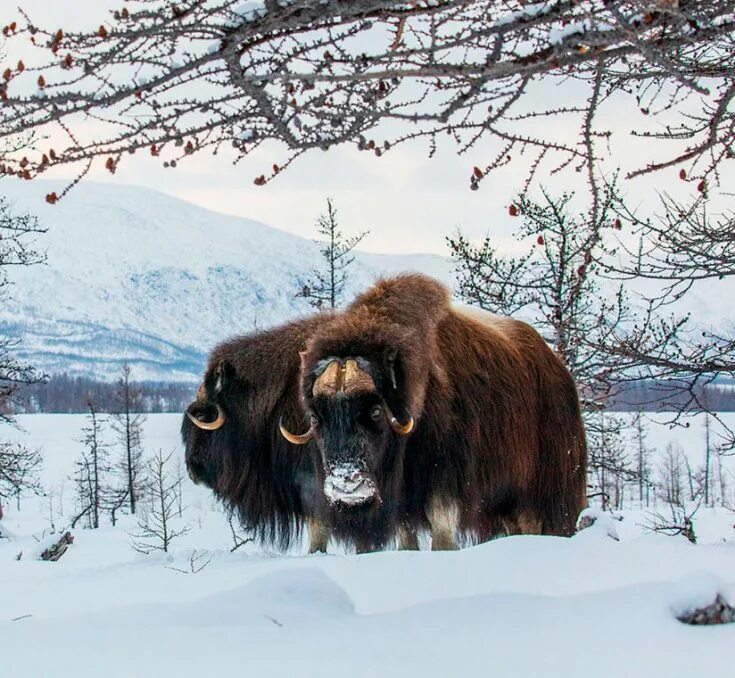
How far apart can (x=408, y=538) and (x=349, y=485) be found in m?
1.05

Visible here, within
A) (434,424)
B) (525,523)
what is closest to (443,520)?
(434,424)

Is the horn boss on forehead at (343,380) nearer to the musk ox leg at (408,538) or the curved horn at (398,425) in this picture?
the curved horn at (398,425)

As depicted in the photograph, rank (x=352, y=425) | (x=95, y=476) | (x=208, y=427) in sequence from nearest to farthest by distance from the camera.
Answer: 1. (x=352, y=425)
2. (x=208, y=427)
3. (x=95, y=476)

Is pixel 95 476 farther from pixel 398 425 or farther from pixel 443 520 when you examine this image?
pixel 398 425

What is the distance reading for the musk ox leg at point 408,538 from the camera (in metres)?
5.51

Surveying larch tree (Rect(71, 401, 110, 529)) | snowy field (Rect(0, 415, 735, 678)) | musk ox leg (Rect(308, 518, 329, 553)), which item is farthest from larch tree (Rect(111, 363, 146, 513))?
snowy field (Rect(0, 415, 735, 678))

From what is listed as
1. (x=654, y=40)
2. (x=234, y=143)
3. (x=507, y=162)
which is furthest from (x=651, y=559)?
(x=234, y=143)

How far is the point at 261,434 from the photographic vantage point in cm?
646

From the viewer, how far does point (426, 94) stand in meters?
2.87

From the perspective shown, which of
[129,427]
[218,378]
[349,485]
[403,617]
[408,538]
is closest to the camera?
[403,617]

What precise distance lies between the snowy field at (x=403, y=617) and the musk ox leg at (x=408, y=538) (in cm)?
189

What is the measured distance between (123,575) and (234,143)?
224 cm

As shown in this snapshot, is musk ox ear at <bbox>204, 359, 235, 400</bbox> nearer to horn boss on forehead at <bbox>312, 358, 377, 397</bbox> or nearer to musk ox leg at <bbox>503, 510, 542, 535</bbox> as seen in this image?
horn boss on forehead at <bbox>312, 358, 377, 397</bbox>

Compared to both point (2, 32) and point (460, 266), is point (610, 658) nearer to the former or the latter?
point (2, 32)
